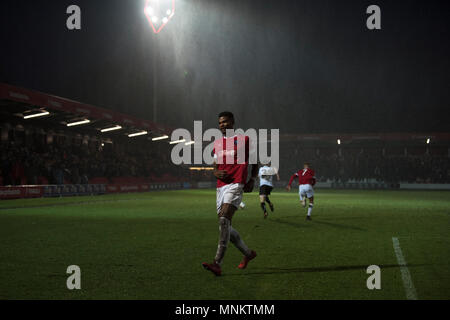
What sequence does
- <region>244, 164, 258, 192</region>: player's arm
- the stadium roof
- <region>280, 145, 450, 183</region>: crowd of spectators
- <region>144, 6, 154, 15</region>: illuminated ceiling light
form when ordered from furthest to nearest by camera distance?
<region>280, 145, 450, 183</region>: crowd of spectators < <region>144, 6, 154, 15</region>: illuminated ceiling light < the stadium roof < <region>244, 164, 258, 192</region>: player's arm

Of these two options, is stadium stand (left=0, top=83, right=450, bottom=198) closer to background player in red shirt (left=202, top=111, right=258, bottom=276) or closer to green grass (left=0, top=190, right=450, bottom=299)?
green grass (left=0, top=190, right=450, bottom=299)

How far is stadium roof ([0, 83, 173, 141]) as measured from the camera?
26.5m

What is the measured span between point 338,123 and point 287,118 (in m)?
8.81

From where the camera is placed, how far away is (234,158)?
22.6 ft

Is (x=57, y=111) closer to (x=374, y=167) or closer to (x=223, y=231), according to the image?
(x=223, y=231)

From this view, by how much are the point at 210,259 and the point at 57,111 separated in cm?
2706

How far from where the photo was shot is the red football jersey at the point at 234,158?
6.86 meters

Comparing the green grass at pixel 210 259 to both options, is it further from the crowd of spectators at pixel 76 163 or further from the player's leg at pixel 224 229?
the crowd of spectators at pixel 76 163

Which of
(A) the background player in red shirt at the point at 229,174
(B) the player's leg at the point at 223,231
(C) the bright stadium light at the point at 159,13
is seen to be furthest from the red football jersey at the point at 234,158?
(C) the bright stadium light at the point at 159,13

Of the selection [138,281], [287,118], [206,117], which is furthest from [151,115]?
[138,281]

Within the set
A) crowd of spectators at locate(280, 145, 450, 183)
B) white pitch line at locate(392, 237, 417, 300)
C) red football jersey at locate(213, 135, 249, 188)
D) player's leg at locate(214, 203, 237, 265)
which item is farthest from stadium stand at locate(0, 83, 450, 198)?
white pitch line at locate(392, 237, 417, 300)

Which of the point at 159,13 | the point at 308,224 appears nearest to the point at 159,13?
the point at 159,13

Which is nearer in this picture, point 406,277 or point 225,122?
point 406,277

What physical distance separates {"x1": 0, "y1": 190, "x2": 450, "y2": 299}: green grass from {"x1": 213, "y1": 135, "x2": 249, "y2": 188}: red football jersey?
145 centimetres
